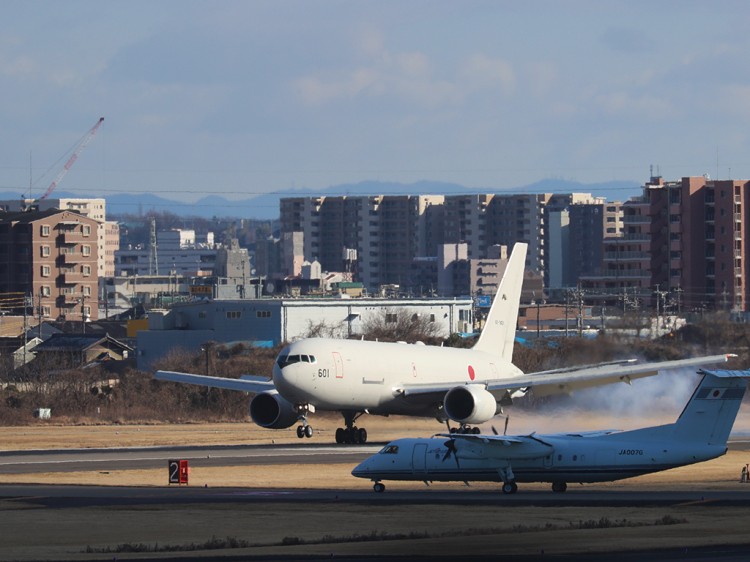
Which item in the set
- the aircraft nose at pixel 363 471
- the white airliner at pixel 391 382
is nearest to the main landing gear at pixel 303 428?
the white airliner at pixel 391 382

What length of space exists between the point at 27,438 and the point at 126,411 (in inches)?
707

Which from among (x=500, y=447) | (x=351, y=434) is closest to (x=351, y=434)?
(x=351, y=434)

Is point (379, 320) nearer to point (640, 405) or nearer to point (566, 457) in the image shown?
point (640, 405)

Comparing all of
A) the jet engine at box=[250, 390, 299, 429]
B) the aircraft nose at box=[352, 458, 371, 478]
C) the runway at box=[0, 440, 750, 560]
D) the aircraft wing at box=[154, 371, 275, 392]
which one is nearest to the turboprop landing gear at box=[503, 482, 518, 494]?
the runway at box=[0, 440, 750, 560]

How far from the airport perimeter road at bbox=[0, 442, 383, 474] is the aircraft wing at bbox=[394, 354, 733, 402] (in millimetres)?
3594

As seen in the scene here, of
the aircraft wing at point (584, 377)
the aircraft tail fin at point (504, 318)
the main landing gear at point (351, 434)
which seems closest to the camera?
the aircraft wing at point (584, 377)

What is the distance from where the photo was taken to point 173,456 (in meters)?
65.8

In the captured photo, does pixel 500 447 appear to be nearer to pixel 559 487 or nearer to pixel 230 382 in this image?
pixel 559 487

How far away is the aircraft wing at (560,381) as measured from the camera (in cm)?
6631

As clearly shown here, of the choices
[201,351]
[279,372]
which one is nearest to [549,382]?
[279,372]

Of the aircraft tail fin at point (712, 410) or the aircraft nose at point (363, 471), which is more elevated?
the aircraft tail fin at point (712, 410)

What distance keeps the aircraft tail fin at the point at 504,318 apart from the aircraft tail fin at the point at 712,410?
93.2 feet

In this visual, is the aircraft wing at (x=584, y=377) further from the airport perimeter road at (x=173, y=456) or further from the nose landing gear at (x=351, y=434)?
the airport perimeter road at (x=173, y=456)

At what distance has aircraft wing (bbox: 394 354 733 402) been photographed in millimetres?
66312
